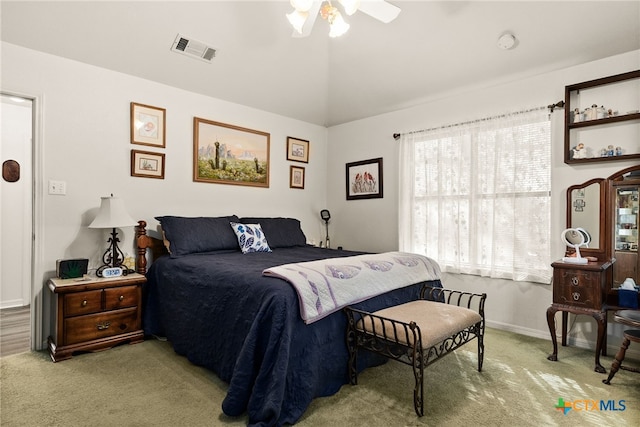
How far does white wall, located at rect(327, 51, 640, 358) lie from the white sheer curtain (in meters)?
0.09

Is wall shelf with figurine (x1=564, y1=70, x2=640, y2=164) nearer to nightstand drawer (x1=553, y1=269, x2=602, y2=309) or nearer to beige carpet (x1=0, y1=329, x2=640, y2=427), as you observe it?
nightstand drawer (x1=553, y1=269, x2=602, y2=309)

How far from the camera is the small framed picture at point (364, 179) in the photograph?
4363 millimetres

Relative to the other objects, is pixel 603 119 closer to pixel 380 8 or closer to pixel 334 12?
pixel 380 8

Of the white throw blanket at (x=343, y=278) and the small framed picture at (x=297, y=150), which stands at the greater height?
the small framed picture at (x=297, y=150)

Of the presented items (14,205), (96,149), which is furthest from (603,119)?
(14,205)

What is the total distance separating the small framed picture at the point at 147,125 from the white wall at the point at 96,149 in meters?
0.06

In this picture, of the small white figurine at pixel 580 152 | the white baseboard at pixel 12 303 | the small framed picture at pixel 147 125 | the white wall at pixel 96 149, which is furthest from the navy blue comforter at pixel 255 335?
the white baseboard at pixel 12 303

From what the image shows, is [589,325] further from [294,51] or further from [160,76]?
[160,76]

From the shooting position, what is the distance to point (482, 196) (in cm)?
343

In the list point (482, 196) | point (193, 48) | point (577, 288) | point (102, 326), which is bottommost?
point (102, 326)

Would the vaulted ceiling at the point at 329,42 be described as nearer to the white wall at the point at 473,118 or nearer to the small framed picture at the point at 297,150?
the white wall at the point at 473,118

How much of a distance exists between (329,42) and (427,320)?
9.39ft

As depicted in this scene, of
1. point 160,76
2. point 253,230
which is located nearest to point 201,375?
point 253,230

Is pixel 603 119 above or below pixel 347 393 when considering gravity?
above
